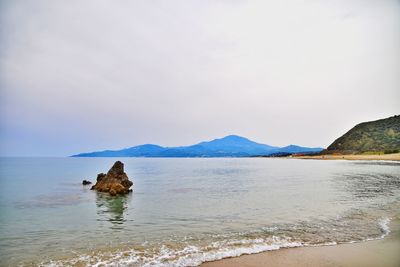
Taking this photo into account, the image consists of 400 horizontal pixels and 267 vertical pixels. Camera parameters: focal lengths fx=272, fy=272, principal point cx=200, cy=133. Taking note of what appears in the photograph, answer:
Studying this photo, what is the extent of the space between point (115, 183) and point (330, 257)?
31.9m

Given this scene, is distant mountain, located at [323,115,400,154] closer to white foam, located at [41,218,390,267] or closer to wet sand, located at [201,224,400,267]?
wet sand, located at [201,224,400,267]

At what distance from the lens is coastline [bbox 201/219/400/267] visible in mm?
11477

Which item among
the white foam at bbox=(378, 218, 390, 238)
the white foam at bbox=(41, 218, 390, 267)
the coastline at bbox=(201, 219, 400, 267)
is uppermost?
the white foam at bbox=(41, 218, 390, 267)

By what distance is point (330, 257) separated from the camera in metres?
12.1

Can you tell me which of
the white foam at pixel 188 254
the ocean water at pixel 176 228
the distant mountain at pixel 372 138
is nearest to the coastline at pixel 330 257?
the white foam at pixel 188 254

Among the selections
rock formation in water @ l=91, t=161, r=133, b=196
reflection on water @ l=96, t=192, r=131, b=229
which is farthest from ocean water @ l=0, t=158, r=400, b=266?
rock formation in water @ l=91, t=161, r=133, b=196

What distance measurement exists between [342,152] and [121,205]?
6831 inches

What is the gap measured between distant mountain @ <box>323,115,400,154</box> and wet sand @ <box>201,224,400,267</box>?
16308cm

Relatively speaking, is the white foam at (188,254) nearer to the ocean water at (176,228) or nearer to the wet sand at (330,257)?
the ocean water at (176,228)

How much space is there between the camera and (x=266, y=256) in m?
12.7

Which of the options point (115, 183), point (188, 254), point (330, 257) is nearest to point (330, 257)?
point (330, 257)

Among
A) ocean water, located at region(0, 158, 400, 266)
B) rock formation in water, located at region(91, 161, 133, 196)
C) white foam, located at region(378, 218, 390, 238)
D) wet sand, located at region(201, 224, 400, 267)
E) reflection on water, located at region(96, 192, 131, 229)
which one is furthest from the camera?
rock formation in water, located at region(91, 161, 133, 196)

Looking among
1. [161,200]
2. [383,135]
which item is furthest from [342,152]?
[161,200]

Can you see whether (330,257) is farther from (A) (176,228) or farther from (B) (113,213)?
(B) (113,213)
